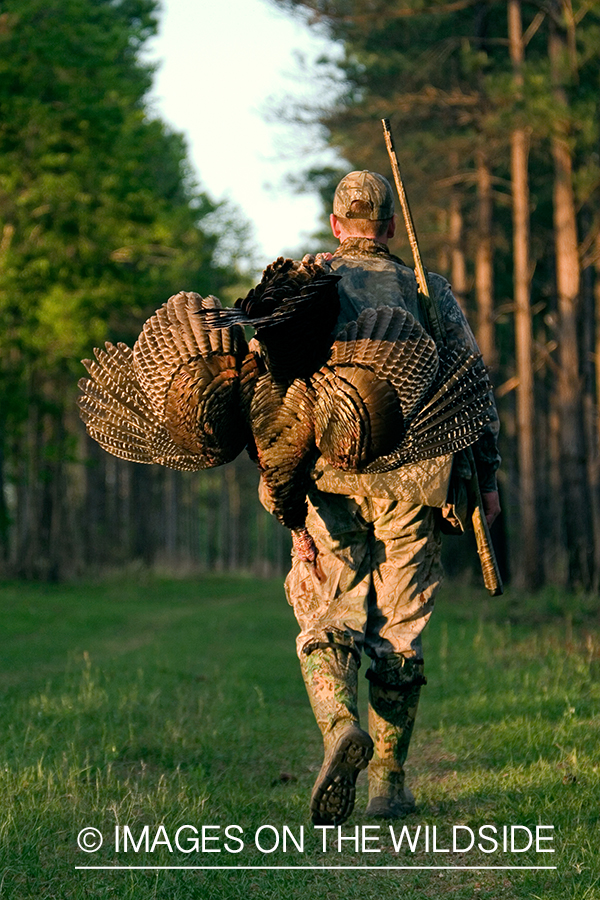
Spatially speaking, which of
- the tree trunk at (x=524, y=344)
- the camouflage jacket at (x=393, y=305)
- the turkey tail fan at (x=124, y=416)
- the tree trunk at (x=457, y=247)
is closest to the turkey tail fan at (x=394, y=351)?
the camouflage jacket at (x=393, y=305)

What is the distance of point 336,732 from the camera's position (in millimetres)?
4258

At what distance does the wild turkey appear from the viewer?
13.2 feet

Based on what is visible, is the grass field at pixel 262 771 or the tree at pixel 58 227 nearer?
the grass field at pixel 262 771

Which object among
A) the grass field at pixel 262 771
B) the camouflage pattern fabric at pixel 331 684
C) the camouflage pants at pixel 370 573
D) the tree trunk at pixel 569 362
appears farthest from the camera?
the tree trunk at pixel 569 362

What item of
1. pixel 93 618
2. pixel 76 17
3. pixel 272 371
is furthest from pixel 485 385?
pixel 76 17

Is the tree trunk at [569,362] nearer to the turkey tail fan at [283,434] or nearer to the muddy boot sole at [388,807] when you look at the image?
the muddy boot sole at [388,807]

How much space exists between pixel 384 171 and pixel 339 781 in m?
19.7

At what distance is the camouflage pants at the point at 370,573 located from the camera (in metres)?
4.74

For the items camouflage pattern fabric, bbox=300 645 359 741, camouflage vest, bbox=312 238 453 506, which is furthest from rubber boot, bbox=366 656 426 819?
camouflage vest, bbox=312 238 453 506

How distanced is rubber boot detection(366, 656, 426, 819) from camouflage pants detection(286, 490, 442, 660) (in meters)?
0.08

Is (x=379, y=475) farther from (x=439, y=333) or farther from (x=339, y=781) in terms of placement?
(x=339, y=781)

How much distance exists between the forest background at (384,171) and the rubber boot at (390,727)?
37.6 feet

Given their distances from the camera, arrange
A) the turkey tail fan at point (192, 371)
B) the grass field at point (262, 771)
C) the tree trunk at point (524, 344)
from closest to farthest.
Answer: the grass field at point (262, 771) → the turkey tail fan at point (192, 371) → the tree trunk at point (524, 344)

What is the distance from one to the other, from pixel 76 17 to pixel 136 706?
16944mm
